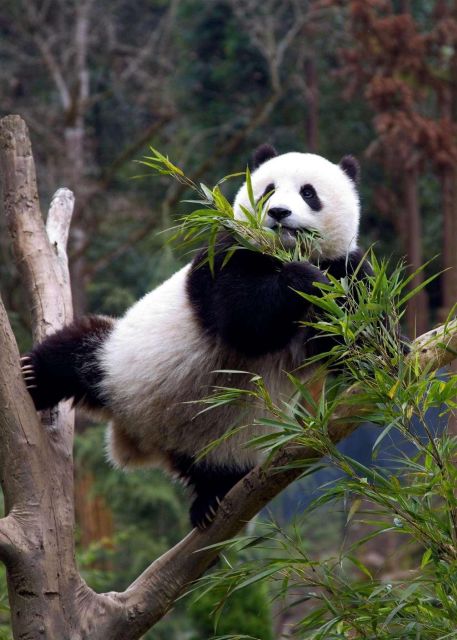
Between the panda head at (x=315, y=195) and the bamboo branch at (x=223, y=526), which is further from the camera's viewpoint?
the panda head at (x=315, y=195)

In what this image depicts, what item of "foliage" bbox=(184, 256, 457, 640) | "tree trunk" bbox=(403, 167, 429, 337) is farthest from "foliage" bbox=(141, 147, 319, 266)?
"tree trunk" bbox=(403, 167, 429, 337)

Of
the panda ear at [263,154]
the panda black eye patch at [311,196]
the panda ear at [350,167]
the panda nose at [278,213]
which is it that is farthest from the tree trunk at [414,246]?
the panda nose at [278,213]

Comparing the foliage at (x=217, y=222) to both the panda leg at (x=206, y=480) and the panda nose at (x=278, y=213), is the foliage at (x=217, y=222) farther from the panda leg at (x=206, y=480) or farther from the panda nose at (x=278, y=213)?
the panda leg at (x=206, y=480)

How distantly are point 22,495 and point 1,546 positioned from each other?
0.19 meters

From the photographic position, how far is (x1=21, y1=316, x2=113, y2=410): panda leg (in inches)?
123

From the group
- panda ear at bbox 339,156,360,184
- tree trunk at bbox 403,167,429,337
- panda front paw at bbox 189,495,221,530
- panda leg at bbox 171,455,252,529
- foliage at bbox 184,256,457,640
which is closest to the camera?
foliage at bbox 184,256,457,640

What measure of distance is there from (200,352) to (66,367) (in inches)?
18.3

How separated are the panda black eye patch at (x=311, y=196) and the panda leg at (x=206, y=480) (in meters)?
0.95

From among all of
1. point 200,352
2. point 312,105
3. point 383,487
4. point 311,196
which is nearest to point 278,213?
point 311,196

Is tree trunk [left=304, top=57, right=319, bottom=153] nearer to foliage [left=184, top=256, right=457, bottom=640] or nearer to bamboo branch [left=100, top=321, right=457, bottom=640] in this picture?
bamboo branch [left=100, top=321, right=457, bottom=640]

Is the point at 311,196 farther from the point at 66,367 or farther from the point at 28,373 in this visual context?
the point at 28,373

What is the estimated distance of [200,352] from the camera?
3182 millimetres

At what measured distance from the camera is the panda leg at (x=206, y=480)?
10.0 feet

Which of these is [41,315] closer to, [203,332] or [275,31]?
[203,332]
